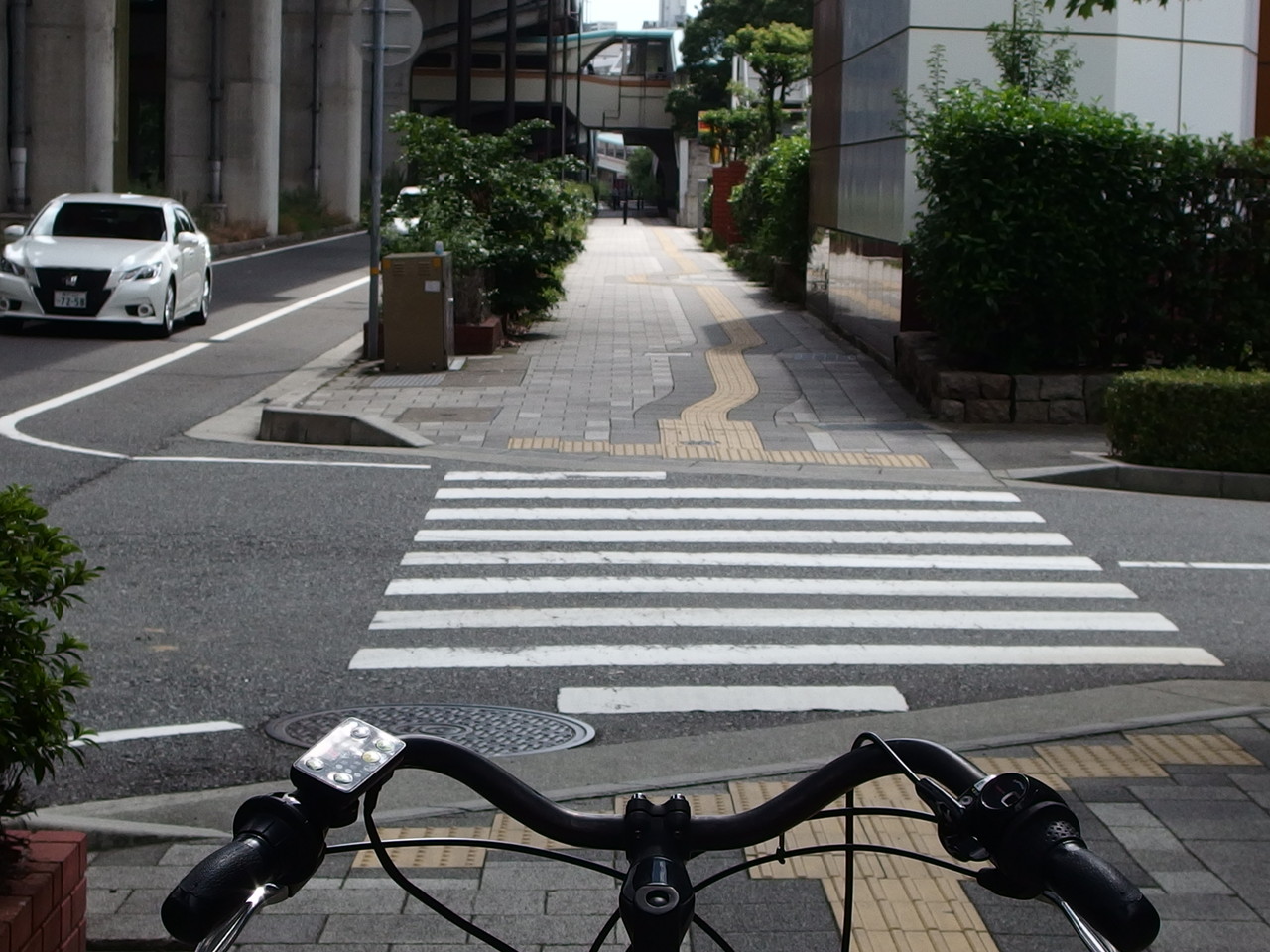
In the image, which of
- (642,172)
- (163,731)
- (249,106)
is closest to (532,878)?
(163,731)

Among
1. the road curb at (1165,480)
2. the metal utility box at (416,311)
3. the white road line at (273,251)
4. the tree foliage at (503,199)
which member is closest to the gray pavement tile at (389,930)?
the road curb at (1165,480)

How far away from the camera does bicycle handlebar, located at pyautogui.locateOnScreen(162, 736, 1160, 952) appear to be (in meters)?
1.65

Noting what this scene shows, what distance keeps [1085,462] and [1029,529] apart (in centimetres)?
272

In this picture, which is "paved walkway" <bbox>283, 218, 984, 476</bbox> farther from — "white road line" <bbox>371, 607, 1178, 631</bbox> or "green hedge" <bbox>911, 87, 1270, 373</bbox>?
"white road line" <bbox>371, 607, 1178, 631</bbox>

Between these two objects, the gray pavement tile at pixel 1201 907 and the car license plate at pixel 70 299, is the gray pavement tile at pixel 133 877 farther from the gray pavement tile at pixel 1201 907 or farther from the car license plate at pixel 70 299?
the car license plate at pixel 70 299

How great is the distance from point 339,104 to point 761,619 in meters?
54.1

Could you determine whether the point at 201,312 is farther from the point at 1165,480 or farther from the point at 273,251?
the point at 273,251

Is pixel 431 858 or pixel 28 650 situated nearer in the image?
pixel 28 650

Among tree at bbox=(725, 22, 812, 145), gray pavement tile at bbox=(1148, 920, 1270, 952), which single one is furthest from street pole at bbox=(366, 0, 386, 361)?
tree at bbox=(725, 22, 812, 145)

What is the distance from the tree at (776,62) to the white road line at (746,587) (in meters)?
38.6

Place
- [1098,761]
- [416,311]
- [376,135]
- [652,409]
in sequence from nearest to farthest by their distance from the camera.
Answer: [1098,761], [652,409], [416,311], [376,135]

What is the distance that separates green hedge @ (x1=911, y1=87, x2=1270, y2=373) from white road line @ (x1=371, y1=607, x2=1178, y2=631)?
25.0ft

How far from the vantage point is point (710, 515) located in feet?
35.9

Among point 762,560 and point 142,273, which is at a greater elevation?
point 142,273
